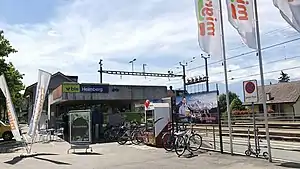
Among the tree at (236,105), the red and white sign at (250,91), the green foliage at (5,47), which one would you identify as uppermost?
the green foliage at (5,47)

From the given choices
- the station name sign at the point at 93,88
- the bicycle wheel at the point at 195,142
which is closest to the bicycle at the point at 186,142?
the bicycle wheel at the point at 195,142

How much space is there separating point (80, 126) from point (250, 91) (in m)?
8.33

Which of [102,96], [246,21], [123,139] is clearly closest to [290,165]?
[246,21]

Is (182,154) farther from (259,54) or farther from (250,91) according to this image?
(259,54)

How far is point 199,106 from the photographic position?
29516 mm

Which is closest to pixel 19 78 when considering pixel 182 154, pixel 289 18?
pixel 182 154

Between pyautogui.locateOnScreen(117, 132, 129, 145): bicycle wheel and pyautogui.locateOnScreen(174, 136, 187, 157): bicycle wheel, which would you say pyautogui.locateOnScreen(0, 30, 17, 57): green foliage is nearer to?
pyautogui.locateOnScreen(117, 132, 129, 145): bicycle wheel

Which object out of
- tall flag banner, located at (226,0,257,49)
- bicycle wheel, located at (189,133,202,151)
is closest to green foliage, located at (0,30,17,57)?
bicycle wheel, located at (189,133,202,151)

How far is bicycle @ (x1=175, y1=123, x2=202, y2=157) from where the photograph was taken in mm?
13117

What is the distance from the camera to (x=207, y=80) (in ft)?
151

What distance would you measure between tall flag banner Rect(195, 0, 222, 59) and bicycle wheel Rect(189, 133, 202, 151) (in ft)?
11.5

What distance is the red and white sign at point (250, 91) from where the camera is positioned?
11.0 meters

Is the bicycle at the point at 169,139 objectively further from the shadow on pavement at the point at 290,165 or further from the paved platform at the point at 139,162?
the shadow on pavement at the point at 290,165

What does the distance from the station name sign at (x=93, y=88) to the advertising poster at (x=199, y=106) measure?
578 cm
